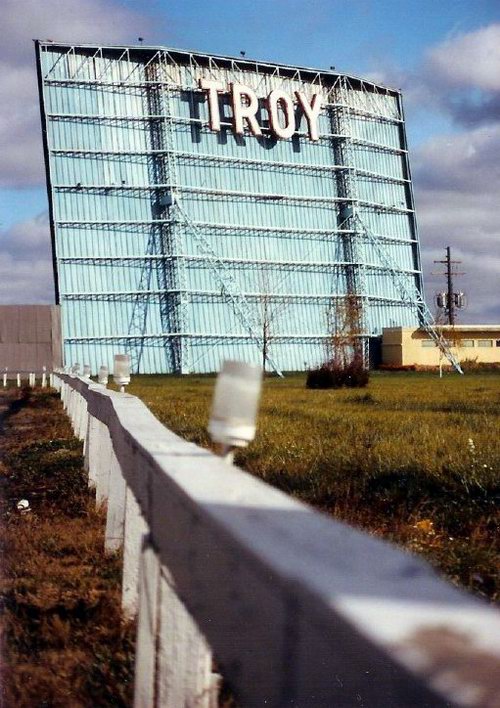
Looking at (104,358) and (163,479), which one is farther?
(104,358)

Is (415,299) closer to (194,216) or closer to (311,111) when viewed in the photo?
(311,111)

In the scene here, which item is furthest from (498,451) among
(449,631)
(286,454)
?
(449,631)

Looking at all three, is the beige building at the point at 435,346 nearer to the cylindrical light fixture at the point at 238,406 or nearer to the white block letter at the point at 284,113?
Answer: the white block letter at the point at 284,113

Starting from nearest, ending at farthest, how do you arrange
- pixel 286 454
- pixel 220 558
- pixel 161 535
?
pixel 220 558 → pixel 161 535 → pixel 286 454

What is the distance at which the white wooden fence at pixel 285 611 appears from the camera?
1.16 meters

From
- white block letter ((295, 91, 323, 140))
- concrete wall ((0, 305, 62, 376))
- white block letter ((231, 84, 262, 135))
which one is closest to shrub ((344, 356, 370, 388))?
concrete wall ((0, 305, 62, 376))

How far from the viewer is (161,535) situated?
8.72 ft

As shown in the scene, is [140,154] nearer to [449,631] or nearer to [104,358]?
[104,358]

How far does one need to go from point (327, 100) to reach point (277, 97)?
4.24 metres

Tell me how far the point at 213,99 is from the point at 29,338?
1575 cm

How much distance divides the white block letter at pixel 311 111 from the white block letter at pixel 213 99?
15.5ft

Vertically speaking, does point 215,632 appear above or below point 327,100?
below

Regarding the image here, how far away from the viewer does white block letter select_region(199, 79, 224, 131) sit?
60.7 metres

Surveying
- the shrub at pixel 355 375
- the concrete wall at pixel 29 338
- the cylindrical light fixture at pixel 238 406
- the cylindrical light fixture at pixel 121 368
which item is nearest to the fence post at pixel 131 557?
the cylindrical light fixture at pixel 238 406
